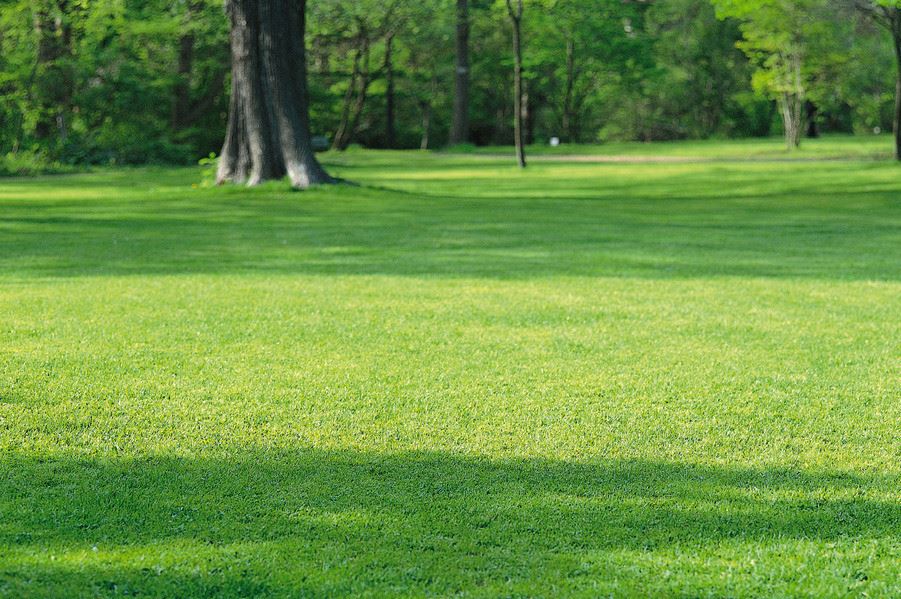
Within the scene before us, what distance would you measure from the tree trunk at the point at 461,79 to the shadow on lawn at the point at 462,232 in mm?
19726

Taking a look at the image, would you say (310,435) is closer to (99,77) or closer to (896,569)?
(896,569)

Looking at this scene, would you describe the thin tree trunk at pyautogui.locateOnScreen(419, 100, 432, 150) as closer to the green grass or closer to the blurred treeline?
the blurred treeline

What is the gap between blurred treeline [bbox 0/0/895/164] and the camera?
32.0 metres

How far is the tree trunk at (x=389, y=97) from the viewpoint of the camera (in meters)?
44.4

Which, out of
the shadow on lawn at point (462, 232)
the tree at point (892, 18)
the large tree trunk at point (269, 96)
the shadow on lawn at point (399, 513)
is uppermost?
the tree at point (892, 18)

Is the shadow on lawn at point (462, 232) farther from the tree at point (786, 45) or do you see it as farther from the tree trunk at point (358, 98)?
the tree trunk at point (358, 98)

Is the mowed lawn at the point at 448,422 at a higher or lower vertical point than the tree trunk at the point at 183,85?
lower

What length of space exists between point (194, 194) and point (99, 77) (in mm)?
14513

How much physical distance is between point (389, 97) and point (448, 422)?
42765 mm

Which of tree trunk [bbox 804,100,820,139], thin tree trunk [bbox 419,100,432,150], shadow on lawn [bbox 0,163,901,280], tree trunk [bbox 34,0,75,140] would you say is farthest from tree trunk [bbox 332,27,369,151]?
tree trunk [bbox 804,100,820,139]

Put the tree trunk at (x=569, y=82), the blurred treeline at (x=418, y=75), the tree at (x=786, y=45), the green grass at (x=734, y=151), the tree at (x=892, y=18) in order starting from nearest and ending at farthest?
the tree at (x=892, y=18)
the blurred treeline at (x=418, y=75)
the green grass at (x=734, y=151)
the tree at (x=786, y=45)
the tree trunk at (x=569, y=82)

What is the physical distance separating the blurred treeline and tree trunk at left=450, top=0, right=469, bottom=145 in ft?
2.18

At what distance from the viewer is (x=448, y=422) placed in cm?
563

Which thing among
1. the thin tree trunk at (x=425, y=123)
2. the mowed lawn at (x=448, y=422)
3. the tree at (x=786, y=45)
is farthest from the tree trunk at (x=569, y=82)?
the mowed lawn at (x=448, y=422)
